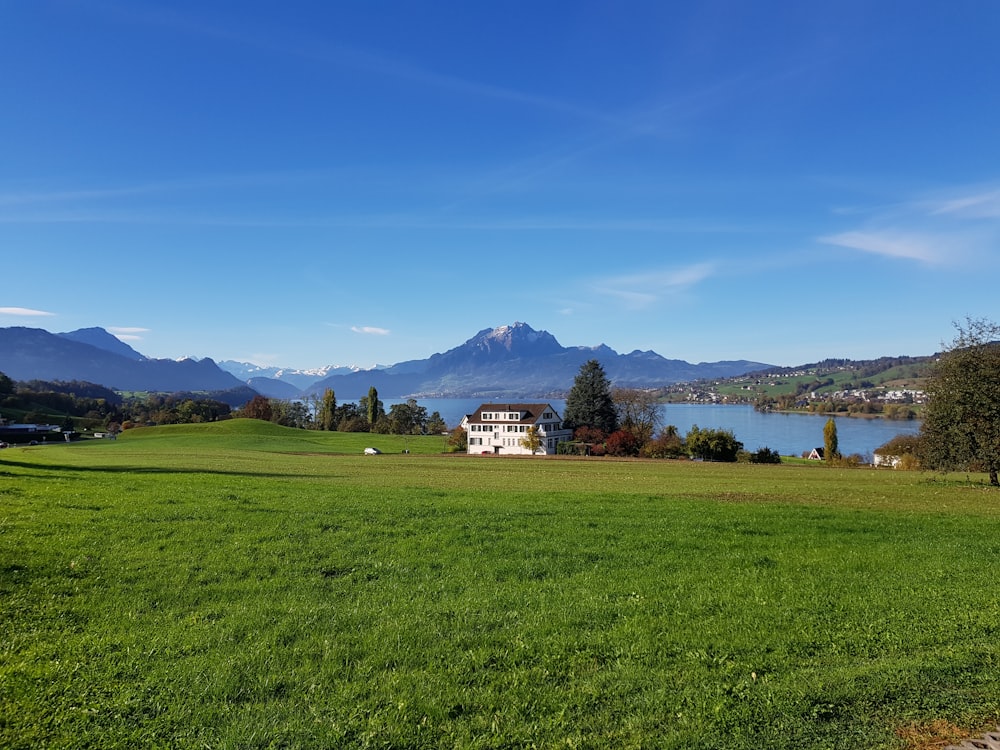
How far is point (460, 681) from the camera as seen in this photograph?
732 centimetres

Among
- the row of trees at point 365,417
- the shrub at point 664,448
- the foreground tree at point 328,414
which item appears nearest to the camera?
the shrub at point 664,448

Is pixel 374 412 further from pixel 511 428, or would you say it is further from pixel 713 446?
pixel 713 446

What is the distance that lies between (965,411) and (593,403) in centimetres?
7239

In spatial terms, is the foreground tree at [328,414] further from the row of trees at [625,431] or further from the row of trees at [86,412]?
the row of trees at [625,431]

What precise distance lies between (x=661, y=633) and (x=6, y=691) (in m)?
8.25

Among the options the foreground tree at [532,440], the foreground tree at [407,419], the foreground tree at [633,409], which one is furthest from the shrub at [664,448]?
the foreground tree at [407,419]

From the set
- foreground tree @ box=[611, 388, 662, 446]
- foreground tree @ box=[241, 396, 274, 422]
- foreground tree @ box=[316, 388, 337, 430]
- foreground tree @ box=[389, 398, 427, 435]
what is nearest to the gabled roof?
foreground tree @ box=[611, 388, 662, 446]

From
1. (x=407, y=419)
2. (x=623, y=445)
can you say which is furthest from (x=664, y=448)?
(x=407, y=419)

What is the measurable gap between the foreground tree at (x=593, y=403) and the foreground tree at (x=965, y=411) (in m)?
69.7

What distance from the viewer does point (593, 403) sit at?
105m

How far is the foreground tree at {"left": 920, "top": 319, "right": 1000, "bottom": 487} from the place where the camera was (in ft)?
108

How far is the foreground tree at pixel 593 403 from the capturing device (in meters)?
105

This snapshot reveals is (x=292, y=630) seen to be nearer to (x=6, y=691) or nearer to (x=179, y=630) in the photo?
(x=179, y=630)

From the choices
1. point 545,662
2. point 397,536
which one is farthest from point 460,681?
point 397,536
